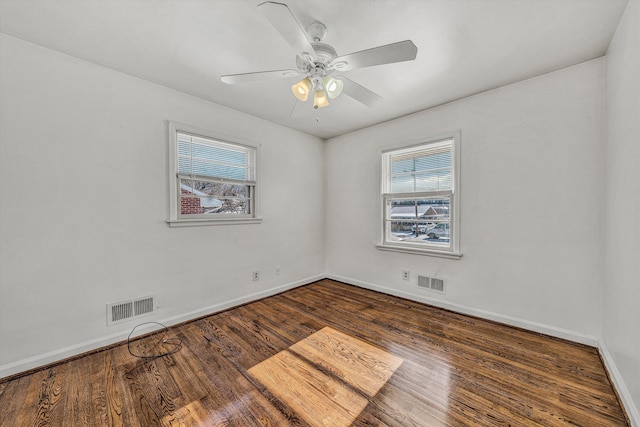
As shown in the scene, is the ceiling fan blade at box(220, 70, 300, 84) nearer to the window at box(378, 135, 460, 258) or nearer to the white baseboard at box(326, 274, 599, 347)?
the window at box(378, 135, 460, 258)

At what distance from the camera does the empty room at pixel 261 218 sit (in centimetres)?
159

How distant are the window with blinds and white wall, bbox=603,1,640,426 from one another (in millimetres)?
1230

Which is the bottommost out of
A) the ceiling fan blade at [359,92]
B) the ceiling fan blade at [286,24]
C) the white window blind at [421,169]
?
the white window blind at [421,169]

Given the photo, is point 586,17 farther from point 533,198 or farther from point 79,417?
point 79,417

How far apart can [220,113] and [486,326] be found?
3822mm

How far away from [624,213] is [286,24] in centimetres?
245

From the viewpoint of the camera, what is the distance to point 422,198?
3314 mm

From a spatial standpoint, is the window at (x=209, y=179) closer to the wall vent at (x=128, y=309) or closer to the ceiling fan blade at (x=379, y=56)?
the wall vent at (x=128, y=309)

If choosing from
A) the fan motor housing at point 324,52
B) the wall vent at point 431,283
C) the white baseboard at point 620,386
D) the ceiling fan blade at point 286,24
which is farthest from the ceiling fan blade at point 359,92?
the white baseboard at point 620,386

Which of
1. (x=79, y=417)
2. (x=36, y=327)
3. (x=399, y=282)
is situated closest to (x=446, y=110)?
(x=399, y=282)

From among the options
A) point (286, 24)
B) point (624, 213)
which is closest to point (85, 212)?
point (286, 24)

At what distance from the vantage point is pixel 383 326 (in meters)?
2.64

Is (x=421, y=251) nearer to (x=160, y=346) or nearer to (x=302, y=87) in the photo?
(x=302, y=87)

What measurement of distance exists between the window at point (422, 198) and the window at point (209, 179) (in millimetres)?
1962
